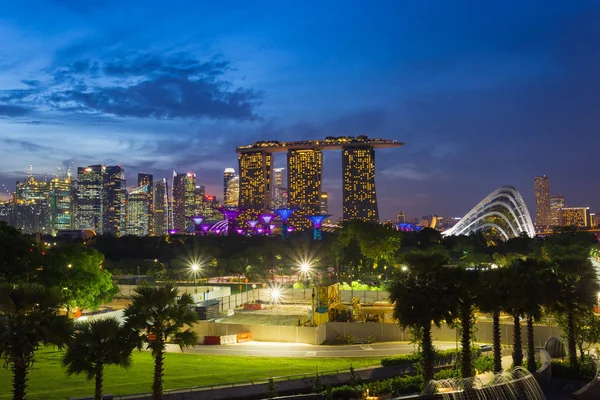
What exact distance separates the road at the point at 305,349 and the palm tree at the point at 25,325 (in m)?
21.9

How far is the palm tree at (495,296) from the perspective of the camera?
26125 millimetres

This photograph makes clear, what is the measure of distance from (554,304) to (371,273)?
56580 millimetres

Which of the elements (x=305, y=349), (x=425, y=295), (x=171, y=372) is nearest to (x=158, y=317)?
(x=171, y=372)

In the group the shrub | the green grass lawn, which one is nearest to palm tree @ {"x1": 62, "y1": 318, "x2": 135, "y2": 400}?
the green grass lawn

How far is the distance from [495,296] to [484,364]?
17.9 feet

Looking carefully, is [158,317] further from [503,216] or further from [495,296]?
[503,216]

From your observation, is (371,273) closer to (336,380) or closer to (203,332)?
(203,332)

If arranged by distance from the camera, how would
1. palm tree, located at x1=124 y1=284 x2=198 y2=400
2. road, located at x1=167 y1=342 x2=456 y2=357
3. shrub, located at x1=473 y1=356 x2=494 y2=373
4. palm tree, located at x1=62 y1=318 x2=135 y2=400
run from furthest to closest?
road, located at x1=167 y1=342 x2=456 y2=357
shrub, located at x1=473 y1=356 x2=494 y2=373
palm tree, located at x1=124 y1=284 x2=198 y2=400
palm tree, located at x1=62 y1=318 x2=135 y2=400

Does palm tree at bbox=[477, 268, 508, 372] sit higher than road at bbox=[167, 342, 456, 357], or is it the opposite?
palm tree at bbox=[477, 268, 508, 372]

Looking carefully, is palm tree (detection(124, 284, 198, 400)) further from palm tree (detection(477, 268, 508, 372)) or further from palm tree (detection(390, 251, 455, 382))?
palm tree (detection(477, 268, 508, 372))

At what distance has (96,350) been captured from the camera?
19.9 m

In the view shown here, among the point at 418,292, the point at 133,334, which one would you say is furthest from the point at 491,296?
the point at 133,334

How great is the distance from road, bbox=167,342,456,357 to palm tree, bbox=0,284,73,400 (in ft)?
71.7

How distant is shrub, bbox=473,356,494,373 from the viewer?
29.2 metres
